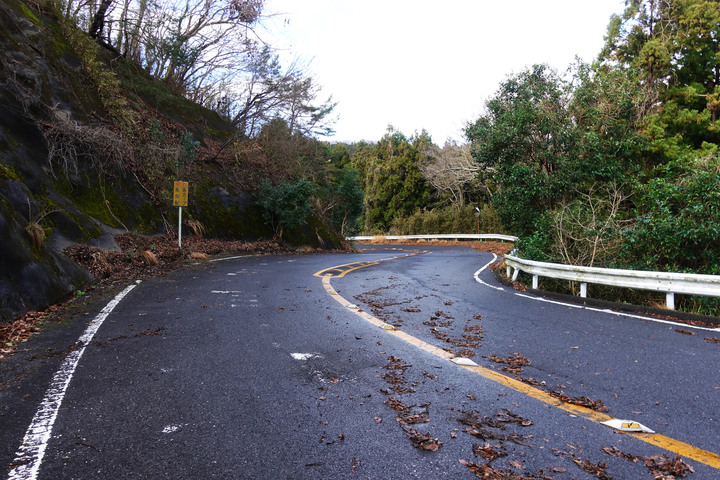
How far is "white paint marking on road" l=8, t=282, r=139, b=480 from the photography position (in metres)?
2.41

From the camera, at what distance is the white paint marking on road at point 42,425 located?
7.90 ft

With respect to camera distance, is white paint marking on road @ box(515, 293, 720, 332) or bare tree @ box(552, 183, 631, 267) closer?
white paint marking on road @ box(515, 293, 720, 332)

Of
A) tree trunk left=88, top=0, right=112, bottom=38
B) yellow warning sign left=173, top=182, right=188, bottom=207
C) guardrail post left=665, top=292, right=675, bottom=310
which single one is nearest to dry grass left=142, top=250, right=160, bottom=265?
yellow warning sign left=173, top=182, right=188, bottom=207

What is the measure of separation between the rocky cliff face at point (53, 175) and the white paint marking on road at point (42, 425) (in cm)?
235

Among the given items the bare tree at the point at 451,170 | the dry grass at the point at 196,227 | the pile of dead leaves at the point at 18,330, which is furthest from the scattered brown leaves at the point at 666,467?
the bare tree at the point at 451,170

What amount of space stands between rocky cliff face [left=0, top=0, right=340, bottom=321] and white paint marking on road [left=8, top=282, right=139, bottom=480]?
2353 millimetres

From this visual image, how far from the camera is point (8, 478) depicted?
2326 millimetres

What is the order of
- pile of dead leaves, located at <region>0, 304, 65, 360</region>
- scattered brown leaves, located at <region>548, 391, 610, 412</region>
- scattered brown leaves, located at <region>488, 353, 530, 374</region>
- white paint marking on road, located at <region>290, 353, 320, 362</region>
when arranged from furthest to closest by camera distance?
pile of dead leaves, located at <region>0, 304, 65, 360</region>, white paint marking on road, located at <region>290, 353, 320, 362</region>, scattered brown leaves, located at <region>488, 353, 530, 374</region>, scattered brown leaves, located at <region>548, 391, 610, 412</region>

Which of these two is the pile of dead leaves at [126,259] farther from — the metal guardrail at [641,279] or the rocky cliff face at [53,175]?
the metal guardrail at [641,279]

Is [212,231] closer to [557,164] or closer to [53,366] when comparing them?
[557,164]

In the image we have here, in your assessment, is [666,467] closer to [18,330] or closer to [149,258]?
[18,330]

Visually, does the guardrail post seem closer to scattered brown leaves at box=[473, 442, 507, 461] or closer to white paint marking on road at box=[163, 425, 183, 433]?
scattered brown leaves at box=[473, 442, 507, 461]

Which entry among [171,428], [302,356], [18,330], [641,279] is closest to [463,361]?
[302,356]

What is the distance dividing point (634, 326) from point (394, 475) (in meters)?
5.16
